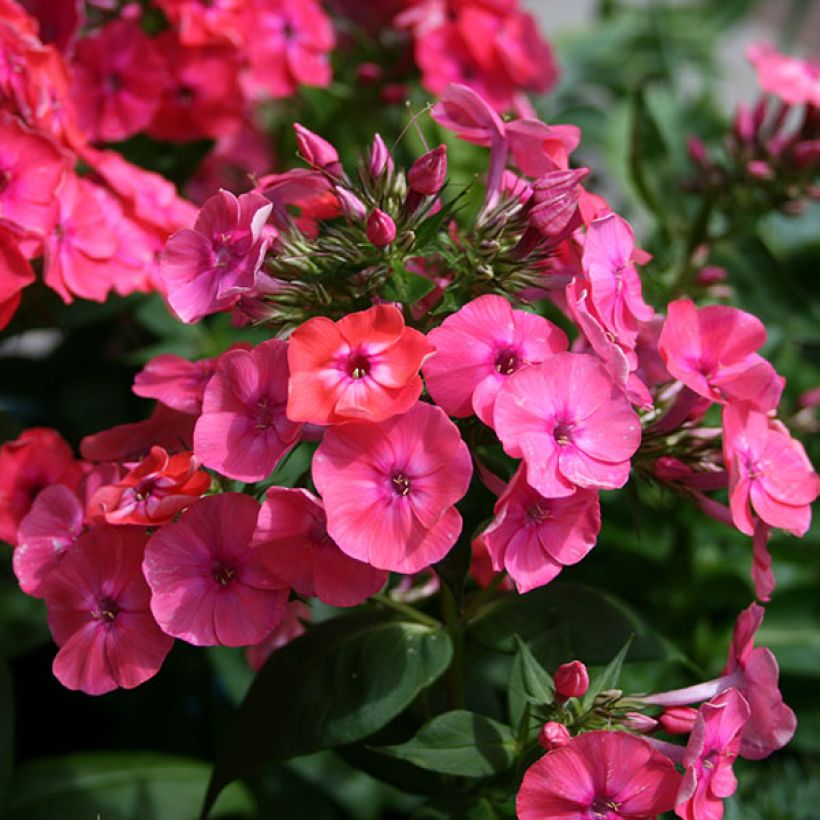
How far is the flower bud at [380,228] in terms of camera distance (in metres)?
0.67

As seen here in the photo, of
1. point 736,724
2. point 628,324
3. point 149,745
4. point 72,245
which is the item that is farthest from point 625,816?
point 149,745

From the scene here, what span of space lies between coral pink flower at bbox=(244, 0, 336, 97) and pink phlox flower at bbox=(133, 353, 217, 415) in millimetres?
567

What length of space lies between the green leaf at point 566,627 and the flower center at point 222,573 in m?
0.21

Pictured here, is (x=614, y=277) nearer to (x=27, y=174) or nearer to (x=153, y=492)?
(x=153, y=492)

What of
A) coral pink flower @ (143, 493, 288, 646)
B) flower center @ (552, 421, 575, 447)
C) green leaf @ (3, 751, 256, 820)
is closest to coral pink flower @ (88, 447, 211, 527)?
coral pink flower @ (143, 493, 288, 646)

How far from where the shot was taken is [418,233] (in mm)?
724

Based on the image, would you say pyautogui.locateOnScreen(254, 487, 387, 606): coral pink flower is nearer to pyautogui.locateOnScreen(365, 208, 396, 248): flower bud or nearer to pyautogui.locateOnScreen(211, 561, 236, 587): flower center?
pyautogui.locateOnScreen(211, 561, 236, 587): flower center

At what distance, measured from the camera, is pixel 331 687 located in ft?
2.47

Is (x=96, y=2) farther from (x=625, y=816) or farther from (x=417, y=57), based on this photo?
(x=625, y=816)

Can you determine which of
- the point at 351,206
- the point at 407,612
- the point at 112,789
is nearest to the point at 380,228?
the point at 351,206

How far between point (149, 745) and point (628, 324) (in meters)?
0.85

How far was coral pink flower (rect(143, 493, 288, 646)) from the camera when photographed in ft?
2.13

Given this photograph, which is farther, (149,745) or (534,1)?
(534,1)

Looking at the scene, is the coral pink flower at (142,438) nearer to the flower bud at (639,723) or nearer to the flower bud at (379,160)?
the flower bud at (379,160)
